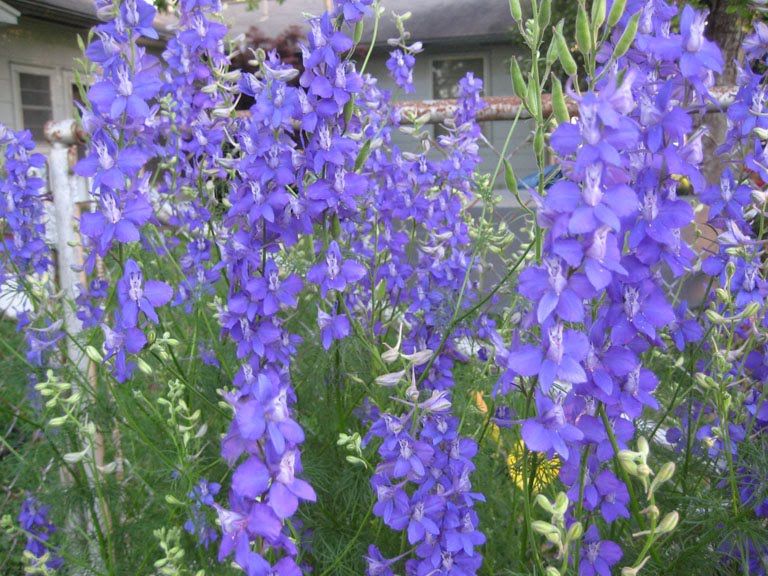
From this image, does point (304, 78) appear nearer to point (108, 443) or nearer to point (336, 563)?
point (336, 563)

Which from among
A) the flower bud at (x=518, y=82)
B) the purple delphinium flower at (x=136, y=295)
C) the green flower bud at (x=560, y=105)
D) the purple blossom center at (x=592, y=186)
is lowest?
the purple delphinium flower at (x=136, y=295)

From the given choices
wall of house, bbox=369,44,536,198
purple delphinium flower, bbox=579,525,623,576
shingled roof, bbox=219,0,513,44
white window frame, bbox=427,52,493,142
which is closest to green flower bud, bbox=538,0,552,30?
purple delphinium flower, bbox=579,525,623,576

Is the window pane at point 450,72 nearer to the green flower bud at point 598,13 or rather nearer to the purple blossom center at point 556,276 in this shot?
the green flower bud at point 598,13

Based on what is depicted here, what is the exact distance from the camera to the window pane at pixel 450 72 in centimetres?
1240

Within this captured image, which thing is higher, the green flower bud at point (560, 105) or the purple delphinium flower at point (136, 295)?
the green flower bud at point (560, 105)

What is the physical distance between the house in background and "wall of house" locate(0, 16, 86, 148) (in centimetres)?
1

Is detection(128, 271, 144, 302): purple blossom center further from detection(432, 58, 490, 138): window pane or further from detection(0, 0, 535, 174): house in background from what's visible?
detection(432, 58, 490, 138): window pane

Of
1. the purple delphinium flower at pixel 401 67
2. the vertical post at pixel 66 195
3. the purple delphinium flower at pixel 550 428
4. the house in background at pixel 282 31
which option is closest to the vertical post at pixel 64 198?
the vertical post at pixel 66 195

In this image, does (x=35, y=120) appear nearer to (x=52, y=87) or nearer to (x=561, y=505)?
(x=52, y=87)

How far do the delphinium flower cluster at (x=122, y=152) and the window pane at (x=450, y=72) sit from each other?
444 inches

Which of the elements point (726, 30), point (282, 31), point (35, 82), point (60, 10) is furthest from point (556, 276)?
point (282, 31)

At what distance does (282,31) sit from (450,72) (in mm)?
2859

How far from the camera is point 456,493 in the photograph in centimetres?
138

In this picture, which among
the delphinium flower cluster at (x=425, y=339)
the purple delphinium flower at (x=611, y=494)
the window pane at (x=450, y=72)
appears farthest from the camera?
the window pane at (x=450, y=72)
